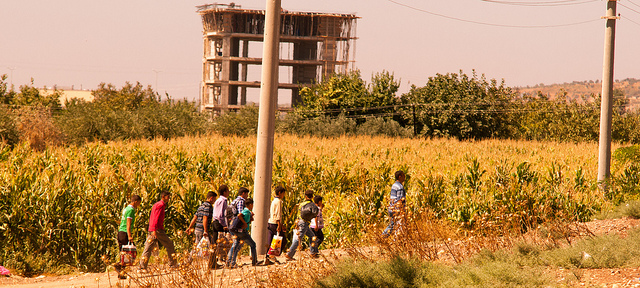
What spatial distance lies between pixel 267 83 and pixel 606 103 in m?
10.6

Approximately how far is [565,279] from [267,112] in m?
5.30

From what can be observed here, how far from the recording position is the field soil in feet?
23.5

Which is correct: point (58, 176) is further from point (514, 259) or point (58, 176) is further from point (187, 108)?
point (187, 108)

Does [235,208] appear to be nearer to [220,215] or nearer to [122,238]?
[220,215]

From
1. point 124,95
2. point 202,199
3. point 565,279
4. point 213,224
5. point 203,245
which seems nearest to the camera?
point 565,279

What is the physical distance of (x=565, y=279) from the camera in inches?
288

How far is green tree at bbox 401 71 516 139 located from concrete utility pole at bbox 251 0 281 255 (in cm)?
4639

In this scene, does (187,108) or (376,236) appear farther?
(187,108)

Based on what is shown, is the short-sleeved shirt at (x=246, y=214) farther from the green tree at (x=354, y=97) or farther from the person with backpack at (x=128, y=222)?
the green tree at (x=354, y=97)

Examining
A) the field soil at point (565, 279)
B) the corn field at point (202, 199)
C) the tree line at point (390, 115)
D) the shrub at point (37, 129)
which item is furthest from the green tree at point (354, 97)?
the field soil at point (565, 279)

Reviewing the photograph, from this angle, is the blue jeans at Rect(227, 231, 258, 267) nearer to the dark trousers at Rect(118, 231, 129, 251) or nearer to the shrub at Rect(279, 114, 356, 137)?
the dark trousers at Rect(118, 231, 129, 251)

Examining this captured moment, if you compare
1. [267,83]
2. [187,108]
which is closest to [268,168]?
[267,83]

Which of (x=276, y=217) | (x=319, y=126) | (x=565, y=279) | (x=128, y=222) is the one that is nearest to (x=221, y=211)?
(x=276, y=217)

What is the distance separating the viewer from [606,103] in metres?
15.5
